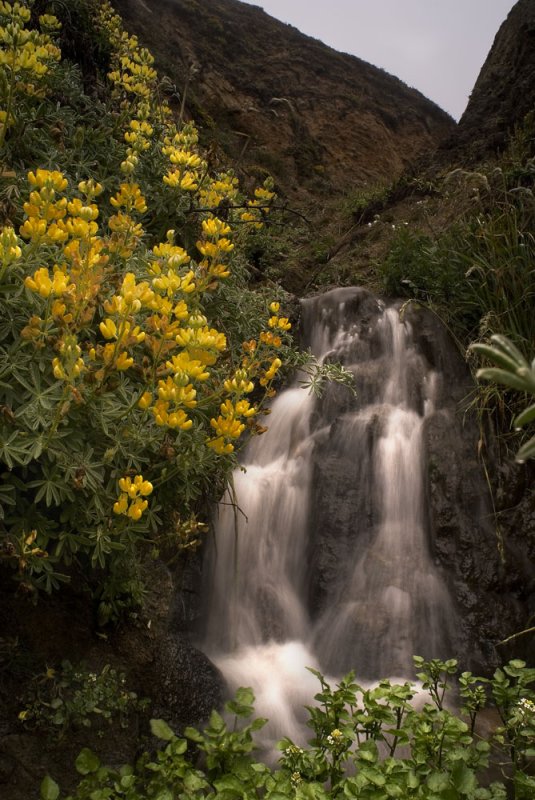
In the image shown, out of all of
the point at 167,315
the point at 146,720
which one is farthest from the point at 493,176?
the point at 146,720

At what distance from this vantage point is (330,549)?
342 centimetres

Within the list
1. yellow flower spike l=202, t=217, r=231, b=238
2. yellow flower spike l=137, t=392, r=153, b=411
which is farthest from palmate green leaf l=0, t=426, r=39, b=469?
yellow flower spike l=202, t=217, r=231, b=238

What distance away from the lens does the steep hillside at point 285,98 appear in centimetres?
1074

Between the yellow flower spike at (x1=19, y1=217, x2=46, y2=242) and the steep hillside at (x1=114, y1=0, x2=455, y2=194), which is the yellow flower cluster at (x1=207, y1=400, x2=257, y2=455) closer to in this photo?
the yellow flower spike at (x1=19, y1=217, x2=46, y2=242)

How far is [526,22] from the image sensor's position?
8227mm

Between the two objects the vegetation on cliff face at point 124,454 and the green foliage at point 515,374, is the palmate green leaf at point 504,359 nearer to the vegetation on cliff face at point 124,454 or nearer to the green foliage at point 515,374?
the green foliage at point 515,374

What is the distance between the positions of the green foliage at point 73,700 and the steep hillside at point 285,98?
9.00 m

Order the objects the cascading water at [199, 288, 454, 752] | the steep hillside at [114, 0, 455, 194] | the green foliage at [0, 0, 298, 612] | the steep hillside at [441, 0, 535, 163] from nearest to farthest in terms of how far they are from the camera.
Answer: the green foliage at [0, 0, 298, 612] < the cascading water at [199, 288, 454, 752] < the steep hillside at [441, 0, 535, 163] < the steep hillside at [114, 0, 455, 194]

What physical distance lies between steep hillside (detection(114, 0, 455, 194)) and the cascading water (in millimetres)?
6929

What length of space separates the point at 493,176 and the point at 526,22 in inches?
186

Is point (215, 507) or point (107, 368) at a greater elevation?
point (215, 507)

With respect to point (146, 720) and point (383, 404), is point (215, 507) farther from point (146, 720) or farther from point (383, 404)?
point (383, 404)

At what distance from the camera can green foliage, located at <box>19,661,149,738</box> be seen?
1.94 m

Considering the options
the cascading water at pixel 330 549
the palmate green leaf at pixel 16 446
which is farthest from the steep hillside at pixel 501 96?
the palmate green leaf at pixel 16 446
